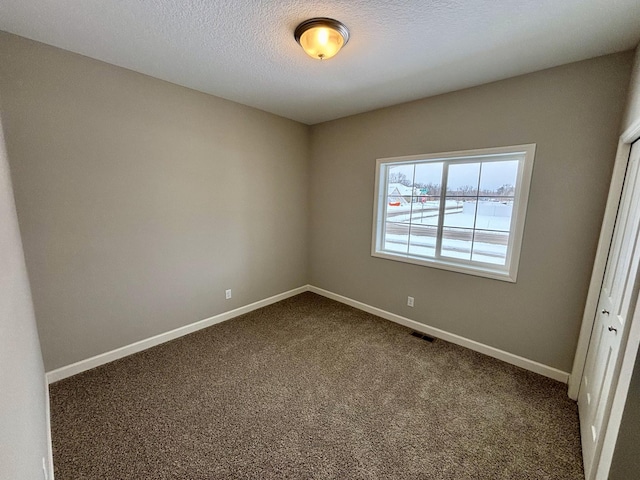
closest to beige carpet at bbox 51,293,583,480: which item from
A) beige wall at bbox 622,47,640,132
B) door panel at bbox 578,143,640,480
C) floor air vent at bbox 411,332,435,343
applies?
floor air vent at bbox 411,332,435,343

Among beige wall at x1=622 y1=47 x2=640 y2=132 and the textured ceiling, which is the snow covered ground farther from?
the textured ceiling

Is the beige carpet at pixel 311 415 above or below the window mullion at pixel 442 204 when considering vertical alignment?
below

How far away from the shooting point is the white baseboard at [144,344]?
222 cm

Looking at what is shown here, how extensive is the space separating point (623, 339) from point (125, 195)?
3.55 meters

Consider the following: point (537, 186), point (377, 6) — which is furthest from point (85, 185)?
point (537, 186)

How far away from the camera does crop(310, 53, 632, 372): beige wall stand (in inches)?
79.7

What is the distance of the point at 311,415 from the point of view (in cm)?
190

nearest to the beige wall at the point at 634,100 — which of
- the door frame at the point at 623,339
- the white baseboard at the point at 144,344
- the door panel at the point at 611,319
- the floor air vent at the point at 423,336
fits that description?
the door frame at the point at 623,339

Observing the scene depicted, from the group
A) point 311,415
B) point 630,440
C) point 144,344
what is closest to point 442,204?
point 630,440

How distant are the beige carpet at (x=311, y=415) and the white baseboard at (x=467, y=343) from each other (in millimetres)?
88

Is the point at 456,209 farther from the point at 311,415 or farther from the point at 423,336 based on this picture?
the point at 311,415

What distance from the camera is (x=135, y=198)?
2.46 meters

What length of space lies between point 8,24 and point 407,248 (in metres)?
3.78

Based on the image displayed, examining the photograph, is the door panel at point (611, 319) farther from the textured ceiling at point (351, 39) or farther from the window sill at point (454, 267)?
the textured ceiling at point (351, 39)
